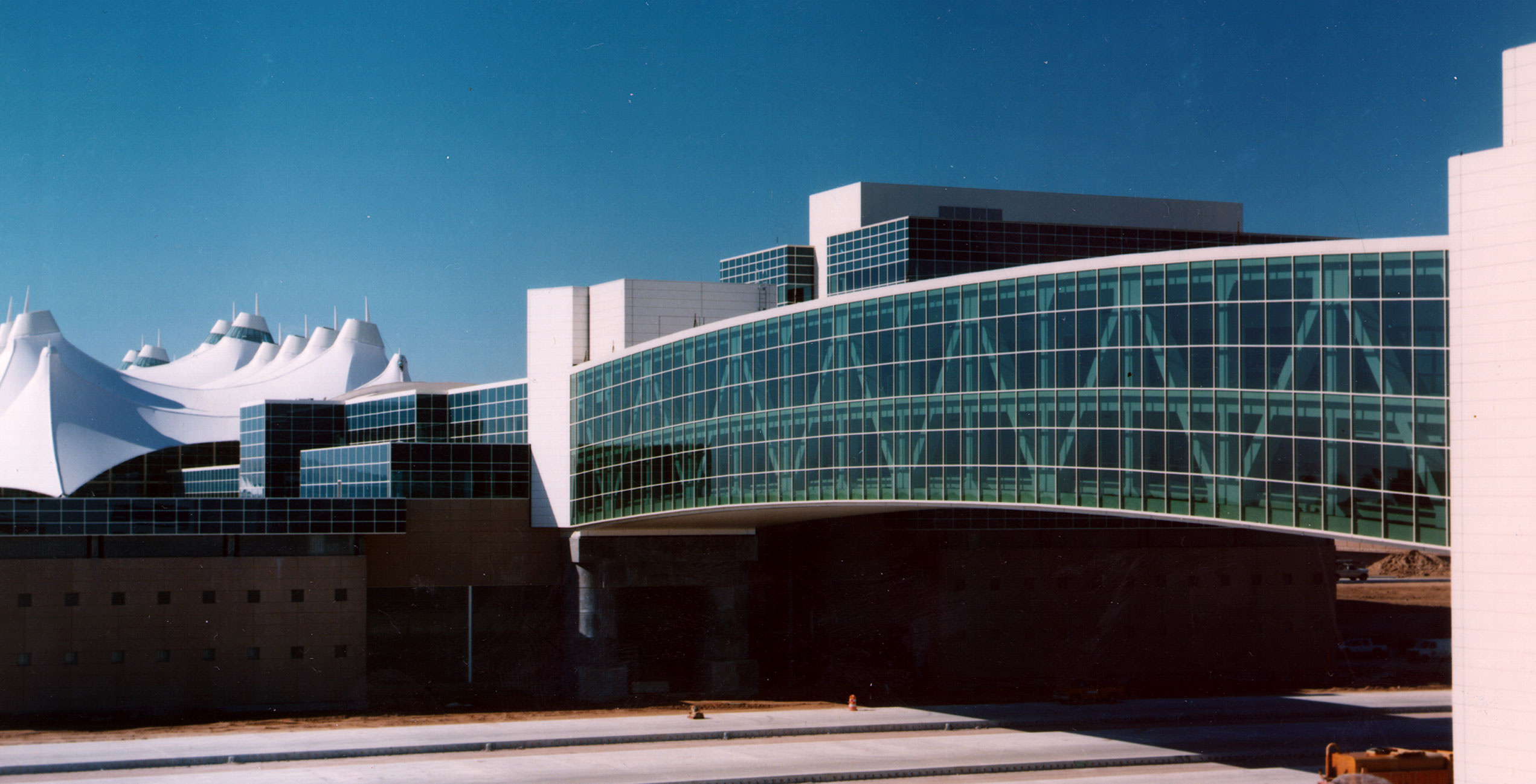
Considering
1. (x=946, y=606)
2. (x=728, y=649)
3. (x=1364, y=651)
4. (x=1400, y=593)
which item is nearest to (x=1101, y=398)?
(x=728, y=649)

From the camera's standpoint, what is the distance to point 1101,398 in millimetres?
36438

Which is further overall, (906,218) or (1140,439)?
(906,218)

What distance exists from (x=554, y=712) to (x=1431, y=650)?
44.0 m

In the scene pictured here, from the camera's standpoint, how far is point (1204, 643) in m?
65.3

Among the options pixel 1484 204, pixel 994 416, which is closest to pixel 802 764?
pixel 994 416

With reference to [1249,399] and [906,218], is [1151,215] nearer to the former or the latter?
[906,218]

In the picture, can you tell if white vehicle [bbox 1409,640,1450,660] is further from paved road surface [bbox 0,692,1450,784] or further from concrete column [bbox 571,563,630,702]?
concrete column [bbox 571,563,630,702]

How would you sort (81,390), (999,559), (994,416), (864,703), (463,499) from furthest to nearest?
1. (81,390)
2. (999,559)
3. (463,499)
4. (864,703)
5. (994,416)

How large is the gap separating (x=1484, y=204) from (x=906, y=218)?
136 feet

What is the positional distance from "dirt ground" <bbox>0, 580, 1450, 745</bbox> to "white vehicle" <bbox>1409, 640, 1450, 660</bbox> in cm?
59

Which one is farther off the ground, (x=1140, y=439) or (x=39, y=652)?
(x=1140, y=439)

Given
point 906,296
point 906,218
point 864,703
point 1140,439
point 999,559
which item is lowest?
point 864,703

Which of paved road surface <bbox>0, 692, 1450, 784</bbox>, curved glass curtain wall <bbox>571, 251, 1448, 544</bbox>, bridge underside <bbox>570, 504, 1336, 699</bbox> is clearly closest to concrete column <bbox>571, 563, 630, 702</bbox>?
bridge underside <bbox>570, 504, 1336, 699</bbox>

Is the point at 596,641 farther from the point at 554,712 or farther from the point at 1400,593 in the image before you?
the point at 1400,593
